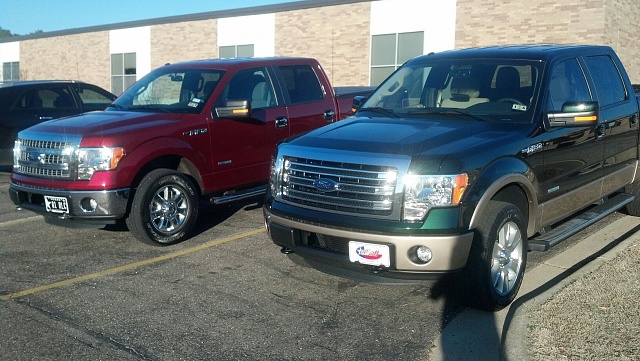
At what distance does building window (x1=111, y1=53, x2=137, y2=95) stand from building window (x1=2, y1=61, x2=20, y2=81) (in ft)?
36.4

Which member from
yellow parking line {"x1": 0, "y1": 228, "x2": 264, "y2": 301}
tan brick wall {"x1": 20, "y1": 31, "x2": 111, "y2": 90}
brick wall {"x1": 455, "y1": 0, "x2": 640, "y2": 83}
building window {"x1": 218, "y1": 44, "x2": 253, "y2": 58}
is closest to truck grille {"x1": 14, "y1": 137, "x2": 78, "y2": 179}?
yellow parking line {"x1": 0, "y1": 228, "x2": 264, "y2": 301}

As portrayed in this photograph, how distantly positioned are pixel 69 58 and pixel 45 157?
34450 mm

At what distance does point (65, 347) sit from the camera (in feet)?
14.2

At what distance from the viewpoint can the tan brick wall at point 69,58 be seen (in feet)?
118

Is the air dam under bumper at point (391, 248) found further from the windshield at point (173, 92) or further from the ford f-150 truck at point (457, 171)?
the windshield at point (173, 92)

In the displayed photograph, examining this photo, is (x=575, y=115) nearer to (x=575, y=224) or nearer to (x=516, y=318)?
(x=575, y=224)

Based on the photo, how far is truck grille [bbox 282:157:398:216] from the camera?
458cm

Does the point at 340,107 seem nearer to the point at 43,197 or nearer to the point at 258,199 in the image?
the point at 258,199

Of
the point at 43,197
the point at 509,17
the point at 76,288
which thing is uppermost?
the point at 509,17

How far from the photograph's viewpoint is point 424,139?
4.86 metres

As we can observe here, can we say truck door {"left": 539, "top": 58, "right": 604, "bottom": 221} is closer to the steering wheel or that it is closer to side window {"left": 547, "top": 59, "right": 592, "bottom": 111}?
side window {"left": 547, "top": 59, "right": 592, "bottom": 111}

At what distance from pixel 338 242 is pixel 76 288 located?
2374 millimetres

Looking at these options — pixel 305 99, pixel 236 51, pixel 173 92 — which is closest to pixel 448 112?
pixel 305 99

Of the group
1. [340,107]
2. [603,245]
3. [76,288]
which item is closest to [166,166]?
[76,288]
